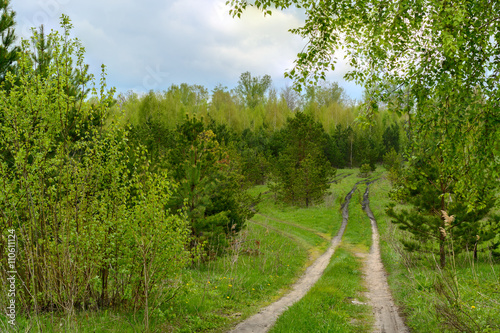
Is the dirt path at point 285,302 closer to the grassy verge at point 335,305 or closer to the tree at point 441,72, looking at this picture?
the grassy verge at point 335,305

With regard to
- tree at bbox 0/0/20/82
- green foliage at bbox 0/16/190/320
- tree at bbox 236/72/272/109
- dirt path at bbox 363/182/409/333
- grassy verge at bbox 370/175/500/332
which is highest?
tree at bbox 236/72/272/109

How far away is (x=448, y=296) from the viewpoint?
212 inches

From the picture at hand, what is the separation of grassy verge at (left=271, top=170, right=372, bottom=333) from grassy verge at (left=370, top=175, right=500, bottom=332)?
3.24 ft

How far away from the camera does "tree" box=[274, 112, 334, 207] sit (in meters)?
28.4

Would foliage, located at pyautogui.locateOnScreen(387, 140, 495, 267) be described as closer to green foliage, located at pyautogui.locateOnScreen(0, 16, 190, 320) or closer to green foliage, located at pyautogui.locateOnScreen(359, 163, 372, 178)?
green foliage, located at pyautogui.locateOnScreen(0, 16, 190, 320)

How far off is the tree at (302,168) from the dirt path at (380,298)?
12460mm

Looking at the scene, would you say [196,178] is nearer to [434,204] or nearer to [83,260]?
[83,260]

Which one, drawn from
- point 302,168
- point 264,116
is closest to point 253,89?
point 264,116

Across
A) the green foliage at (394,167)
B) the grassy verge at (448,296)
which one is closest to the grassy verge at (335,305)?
the grassy verge at (448,296)

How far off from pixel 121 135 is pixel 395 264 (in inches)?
433

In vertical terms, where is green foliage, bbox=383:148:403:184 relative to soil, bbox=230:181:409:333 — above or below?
above

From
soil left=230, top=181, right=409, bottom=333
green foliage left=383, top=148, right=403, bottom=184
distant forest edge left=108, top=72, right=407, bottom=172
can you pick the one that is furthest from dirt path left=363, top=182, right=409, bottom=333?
distant forest edge left=108, top=72, right=407, bottom=172

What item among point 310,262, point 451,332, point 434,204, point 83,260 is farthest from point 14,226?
point 434,204

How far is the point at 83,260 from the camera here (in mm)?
5156
